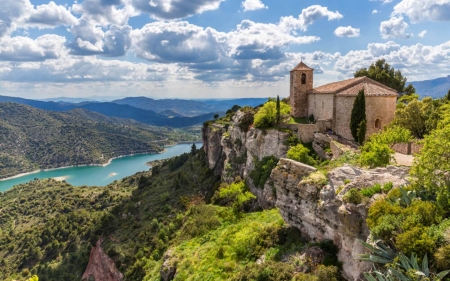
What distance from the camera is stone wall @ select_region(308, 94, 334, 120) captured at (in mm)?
33825

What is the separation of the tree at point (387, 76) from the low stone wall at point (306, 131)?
2335cm

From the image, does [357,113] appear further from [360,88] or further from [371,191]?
[371,191]

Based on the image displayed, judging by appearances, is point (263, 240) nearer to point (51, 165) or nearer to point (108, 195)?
point (108, 195)

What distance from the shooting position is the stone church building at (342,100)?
30.2 m

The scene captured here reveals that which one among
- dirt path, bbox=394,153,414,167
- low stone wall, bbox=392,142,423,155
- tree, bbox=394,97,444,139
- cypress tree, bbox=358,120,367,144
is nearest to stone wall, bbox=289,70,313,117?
tree, bbox=394,97,444,139

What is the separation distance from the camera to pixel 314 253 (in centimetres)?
1662

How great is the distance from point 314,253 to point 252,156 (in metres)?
21.6

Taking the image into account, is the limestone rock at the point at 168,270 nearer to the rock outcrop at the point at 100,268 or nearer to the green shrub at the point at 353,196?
the rock outcrop at the point at 100,268

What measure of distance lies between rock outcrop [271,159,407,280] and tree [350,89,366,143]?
11.0 m

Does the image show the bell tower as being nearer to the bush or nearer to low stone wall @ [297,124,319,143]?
low stone wall @ [297,124,319,143]

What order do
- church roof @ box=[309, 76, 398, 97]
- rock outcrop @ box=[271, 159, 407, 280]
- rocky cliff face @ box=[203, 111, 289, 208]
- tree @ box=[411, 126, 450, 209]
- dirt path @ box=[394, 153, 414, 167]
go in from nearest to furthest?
tree @ box=[411, 126, 450, 209]
rock outcrop @ box=[271, 159, 407, 280]
dirt path @ box=[394, 153, 414, 167]
church roof @ box=[309, 76, 398, 97]
rocky cliff face @ box=[203, 111, 289, 208]

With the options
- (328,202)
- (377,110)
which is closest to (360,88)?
(377,110)

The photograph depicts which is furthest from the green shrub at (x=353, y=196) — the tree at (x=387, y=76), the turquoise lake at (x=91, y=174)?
the turquoise lake at (x=91, y=174)

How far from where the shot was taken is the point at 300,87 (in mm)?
39781
